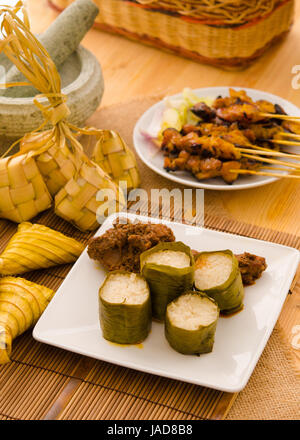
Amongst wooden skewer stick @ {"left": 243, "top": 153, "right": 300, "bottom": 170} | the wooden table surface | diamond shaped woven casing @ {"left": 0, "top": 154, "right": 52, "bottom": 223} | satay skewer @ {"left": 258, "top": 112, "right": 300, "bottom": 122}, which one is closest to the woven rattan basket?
the wooden table surface

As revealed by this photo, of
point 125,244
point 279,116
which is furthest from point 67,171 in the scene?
point 279,116

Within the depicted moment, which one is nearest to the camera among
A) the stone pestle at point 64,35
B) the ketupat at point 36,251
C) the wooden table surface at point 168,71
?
the ketupat at point 36,251

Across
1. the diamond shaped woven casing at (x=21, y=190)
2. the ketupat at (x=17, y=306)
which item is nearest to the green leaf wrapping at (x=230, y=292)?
the ketupat at (x=17, y=306)

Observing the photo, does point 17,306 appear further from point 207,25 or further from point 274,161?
point 207,25

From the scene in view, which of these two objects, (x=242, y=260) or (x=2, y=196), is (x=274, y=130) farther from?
(x=2, y=196)

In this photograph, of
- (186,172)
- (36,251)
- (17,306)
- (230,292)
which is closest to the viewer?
(230,292)

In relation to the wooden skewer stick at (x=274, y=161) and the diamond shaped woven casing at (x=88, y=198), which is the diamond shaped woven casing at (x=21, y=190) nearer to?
the diamond shaped woven casing at (x=88, y=198)

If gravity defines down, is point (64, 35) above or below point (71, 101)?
above
